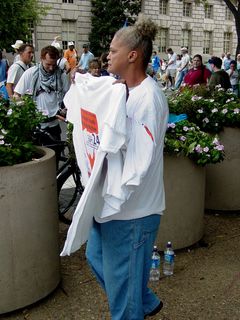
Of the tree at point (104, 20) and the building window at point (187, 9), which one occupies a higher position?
the building window at point (187, 9)

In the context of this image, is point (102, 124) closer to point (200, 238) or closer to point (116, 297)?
point (116, 297)

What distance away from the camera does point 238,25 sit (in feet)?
47.8

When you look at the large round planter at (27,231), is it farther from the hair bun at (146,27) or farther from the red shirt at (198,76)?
the red shirt at (198,76)

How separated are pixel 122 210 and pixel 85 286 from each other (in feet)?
4.67

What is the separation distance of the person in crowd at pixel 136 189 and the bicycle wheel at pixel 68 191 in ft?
7.70

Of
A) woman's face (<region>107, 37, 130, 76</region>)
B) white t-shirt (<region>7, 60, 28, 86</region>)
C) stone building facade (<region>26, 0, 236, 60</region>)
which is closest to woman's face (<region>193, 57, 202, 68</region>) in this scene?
white t-shirt (<region>7, 60, 28, 86</region>)

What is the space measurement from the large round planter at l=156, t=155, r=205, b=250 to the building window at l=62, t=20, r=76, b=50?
37.5 metres

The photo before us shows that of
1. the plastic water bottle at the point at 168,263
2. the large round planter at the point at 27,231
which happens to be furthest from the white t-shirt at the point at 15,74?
the plastic water bottle at the point at 168,263

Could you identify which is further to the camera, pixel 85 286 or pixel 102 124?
pixel 85 286

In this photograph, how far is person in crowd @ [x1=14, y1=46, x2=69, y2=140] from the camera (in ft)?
18.1

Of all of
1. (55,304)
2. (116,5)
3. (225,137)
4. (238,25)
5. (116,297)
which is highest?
(116,5)

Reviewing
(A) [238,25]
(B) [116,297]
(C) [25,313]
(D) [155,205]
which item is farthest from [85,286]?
(A) [238,25]

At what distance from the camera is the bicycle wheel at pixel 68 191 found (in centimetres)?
505

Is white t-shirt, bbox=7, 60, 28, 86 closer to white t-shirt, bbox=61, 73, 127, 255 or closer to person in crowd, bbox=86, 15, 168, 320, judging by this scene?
white t-shirt, bbox=61, 73, 127, 255
